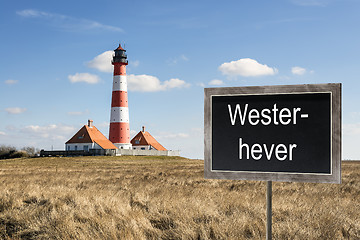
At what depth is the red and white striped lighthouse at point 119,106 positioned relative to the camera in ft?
210

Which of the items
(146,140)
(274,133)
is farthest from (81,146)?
(274,133)

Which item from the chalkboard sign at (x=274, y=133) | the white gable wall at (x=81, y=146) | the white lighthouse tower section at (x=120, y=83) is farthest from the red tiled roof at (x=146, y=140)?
the chalkboard sign at (x=274, y=133)

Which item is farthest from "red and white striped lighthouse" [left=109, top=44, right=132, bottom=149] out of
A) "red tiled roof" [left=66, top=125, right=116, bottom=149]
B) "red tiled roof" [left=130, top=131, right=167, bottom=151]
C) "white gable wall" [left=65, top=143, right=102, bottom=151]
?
Result: "red tiled roof" [left=130, top=131, right=167, bottom=151]

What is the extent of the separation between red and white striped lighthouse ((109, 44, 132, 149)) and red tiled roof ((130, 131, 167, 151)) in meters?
15.8

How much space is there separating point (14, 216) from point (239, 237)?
436 cm

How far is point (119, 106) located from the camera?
209ft

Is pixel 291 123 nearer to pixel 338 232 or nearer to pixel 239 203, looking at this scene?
pixel 338 232

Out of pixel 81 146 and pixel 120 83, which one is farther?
pixel 81 146

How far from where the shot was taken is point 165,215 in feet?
22.8

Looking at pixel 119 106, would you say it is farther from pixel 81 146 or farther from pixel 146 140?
pixel 146 140

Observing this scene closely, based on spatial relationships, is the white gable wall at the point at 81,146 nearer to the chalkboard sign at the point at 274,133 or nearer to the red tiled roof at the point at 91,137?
the red tiled roof at the point at 91,137

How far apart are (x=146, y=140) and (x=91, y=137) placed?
16.4m

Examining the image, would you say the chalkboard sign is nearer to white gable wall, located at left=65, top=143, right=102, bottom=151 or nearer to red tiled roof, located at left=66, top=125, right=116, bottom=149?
red tiled roof, located at left=66, top=125, right=116, bottom=149

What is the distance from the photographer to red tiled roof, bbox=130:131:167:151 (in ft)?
278
